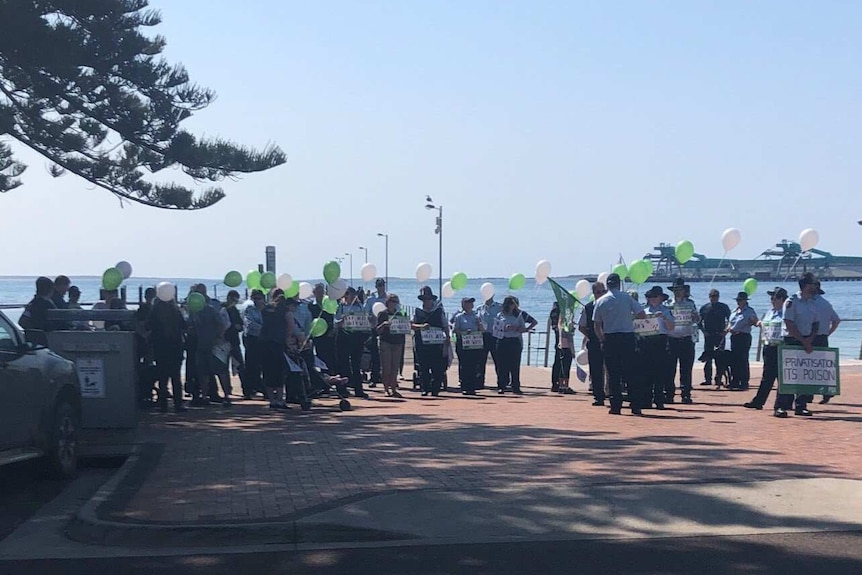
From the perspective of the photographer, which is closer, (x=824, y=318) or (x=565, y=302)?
(x=824, y=318)

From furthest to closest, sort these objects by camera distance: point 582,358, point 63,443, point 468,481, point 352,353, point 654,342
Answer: point 582,358
point 352,353
point 654,342
point 63,443
point 468,481

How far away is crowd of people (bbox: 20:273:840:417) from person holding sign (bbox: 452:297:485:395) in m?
0.02

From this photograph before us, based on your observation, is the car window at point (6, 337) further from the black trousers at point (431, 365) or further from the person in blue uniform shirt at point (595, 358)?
the black trousers at point (431, 365)

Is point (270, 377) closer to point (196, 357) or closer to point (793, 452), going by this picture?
point (196, 357)

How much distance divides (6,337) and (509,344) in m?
10.7

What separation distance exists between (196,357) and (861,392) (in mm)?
10769

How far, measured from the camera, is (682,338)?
16.8 m

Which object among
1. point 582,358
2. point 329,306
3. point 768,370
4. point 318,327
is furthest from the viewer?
point 582,358

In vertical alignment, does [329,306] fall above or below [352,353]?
above

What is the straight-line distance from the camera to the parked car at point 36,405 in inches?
352

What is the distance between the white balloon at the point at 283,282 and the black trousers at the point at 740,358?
8150 mm

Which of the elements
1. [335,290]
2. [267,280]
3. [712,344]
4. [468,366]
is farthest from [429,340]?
[712,344]

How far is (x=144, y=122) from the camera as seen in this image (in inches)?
635

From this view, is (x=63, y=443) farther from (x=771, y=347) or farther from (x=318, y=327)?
(x=771, y=347)
